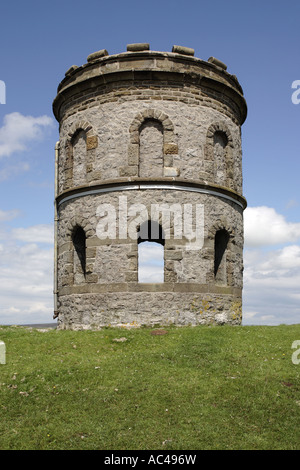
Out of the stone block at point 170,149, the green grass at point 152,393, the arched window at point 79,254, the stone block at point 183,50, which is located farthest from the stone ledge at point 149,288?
the stone block at point 183,50

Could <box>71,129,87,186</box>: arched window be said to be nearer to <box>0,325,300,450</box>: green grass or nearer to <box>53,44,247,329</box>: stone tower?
→ <box>53,44,247,329</box>: stone tower

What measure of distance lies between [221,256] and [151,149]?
4.61 meters

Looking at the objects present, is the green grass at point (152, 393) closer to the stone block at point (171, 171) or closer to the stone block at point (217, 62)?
the stone block at point (171, 171)

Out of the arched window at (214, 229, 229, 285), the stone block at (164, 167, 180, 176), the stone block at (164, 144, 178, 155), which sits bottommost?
the arched window at (214, 229, 229, 285)

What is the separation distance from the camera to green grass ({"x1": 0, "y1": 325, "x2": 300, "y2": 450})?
26.2ft

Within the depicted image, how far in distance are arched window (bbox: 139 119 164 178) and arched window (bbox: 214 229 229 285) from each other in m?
3.37

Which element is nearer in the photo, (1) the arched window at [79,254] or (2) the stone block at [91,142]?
(2) the stone block at [91,142]

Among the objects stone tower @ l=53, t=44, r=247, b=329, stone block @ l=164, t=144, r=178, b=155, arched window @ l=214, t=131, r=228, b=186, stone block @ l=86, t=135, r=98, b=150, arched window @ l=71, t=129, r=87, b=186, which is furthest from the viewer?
arched window @ l=214, t=131, r=228, b=186

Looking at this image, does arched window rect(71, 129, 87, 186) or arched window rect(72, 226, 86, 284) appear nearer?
arched window rect(72, 226, 86, 284)

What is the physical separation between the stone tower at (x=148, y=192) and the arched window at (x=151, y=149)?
0.03 meters

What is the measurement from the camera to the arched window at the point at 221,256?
1716 centimetres

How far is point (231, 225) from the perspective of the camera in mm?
17266

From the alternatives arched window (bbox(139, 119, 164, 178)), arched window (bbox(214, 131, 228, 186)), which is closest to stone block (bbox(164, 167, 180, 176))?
arched window (bbox(139, 119, 164, 178))

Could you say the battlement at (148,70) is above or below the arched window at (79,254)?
above
